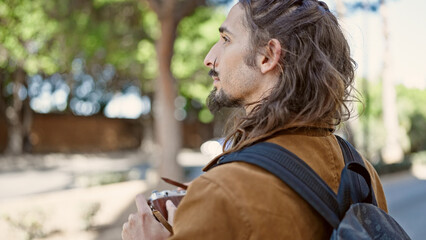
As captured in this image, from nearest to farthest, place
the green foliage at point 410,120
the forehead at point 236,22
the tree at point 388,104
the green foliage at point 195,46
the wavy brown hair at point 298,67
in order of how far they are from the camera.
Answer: the wavy brown hair at point 298,67
the forehead at point 236,22
the green foliage at point 195,46
the tree at point 388,104
the green foliage at point 410,120

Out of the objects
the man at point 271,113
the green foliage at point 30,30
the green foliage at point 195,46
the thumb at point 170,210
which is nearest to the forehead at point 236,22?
the man at point 271,113

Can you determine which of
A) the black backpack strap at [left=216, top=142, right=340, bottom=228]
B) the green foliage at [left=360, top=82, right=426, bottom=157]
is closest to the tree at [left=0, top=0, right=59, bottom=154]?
the black backpack strap at [left=216, top=142, right=340, bottom=228]

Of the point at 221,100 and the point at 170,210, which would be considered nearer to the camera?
the point at 170,210

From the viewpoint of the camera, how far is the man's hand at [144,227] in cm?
127

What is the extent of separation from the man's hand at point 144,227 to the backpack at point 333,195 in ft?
0.84

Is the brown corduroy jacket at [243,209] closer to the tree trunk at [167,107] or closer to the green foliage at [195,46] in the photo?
the tree trunk at [167,107]

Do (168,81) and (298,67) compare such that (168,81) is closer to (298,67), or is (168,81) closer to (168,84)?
(168,84)

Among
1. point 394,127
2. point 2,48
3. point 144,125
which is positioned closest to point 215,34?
point 394,127

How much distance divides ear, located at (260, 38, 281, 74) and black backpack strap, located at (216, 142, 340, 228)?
294 millimetres

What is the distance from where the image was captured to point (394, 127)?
855 inches

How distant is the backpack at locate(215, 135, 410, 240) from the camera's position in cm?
111

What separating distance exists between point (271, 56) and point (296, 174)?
1.37ft

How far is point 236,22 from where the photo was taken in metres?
1.49

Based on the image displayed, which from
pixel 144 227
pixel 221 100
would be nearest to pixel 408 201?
pixel 221 100
